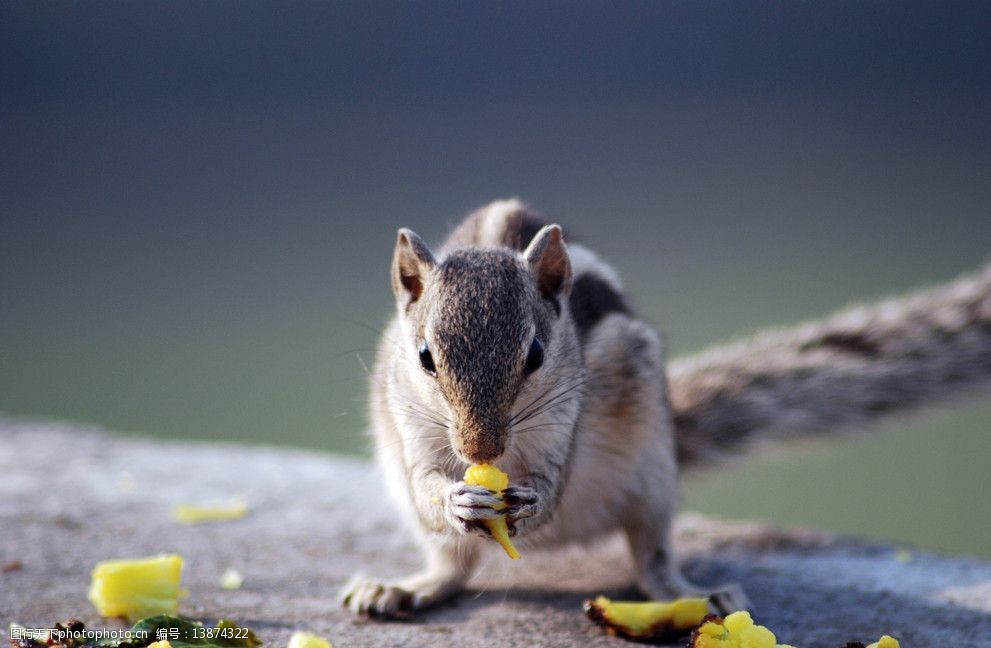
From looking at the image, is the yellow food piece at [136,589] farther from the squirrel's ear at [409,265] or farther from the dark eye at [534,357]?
the dark eye at [534,357]

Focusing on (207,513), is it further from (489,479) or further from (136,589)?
(489,479)

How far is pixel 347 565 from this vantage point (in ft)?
12.7

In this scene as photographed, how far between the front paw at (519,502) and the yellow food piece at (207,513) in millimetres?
1916

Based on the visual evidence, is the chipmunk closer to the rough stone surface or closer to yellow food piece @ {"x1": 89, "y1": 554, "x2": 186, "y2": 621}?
the rough stone surface

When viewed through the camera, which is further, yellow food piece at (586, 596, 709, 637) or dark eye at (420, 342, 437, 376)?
yellow food piece at (586, 596, 709, 637)

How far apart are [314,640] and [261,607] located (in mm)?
768

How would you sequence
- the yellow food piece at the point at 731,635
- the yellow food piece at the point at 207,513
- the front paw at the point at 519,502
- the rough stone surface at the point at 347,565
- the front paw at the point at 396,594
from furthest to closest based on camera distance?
the yellow food piece at the point at 207,513, the front paw at the point at 396,594, the rough stone surface at the point at 347,565, the front paw at the point at 519,502, the yellow food piece at the point at 731,635

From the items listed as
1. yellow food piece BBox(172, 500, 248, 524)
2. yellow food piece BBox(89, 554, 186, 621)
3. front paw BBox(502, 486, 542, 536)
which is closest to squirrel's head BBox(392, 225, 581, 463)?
front paw BBox(502, 486, 542, 536)

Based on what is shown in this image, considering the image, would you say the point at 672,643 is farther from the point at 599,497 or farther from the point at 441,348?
the point at 441,348

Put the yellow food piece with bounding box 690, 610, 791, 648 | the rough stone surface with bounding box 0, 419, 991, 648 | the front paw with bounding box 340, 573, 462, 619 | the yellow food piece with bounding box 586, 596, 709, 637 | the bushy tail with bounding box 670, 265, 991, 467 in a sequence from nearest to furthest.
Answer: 1. the yellow food piece with bounding box 690, 610, 791, 648
2. the yellow food piece with bounding box 586, 596, 709, 637
3. the rough stone surface with bounding box 0, 419, 991, 648
4. the front paw with bounding box 340, 573, 462, 619
5. the bushy tail with bounding box 670, 265, 991, 467

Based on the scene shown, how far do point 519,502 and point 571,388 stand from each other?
1.20 feet

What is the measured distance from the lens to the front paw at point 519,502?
9.08 feet

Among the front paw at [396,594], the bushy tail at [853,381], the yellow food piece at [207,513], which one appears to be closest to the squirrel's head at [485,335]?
the front paw at [396,594]

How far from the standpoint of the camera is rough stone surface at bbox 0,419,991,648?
312cm
